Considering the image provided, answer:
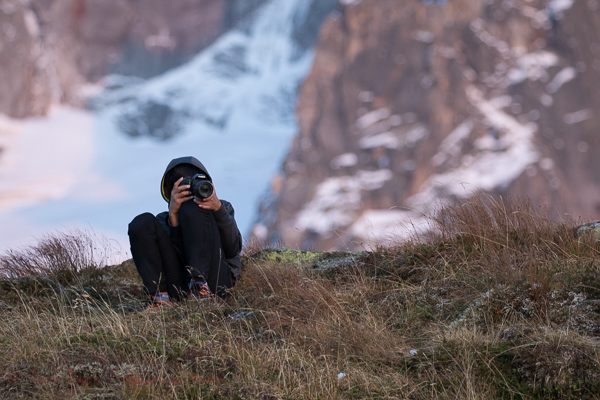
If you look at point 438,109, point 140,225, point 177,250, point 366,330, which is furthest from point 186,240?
point 438,109

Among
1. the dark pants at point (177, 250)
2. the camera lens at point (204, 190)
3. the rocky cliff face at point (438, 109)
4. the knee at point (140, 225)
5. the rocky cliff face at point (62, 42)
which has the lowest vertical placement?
the dark pants at point (177, 250)

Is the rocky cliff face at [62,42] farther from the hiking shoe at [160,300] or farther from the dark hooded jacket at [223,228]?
the hiking shoe at [160,300]

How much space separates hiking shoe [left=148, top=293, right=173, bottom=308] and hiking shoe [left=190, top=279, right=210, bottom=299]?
18 centimetres

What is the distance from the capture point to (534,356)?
3145mm

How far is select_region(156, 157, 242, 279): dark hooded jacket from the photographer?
4.73 metres

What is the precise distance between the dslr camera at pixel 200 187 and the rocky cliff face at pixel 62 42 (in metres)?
163

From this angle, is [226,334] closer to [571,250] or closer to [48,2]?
[571,250]

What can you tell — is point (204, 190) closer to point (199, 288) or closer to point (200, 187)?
point (200, 187)

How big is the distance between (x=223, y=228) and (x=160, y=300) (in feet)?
2.20

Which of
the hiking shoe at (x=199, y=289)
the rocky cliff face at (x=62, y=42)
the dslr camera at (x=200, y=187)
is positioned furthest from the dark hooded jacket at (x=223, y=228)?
the rocky cliff face at (x=62, y=42)

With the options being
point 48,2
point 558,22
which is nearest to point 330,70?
point 558,22

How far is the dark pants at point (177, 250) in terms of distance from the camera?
461 centimetres

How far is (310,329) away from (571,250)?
196 cm

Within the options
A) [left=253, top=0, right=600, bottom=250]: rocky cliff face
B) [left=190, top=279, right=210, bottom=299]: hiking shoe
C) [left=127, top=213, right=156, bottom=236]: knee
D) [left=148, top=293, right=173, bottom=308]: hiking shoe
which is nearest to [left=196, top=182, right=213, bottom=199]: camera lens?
[left=127, top=213, right=156, bottom=236]: knee
